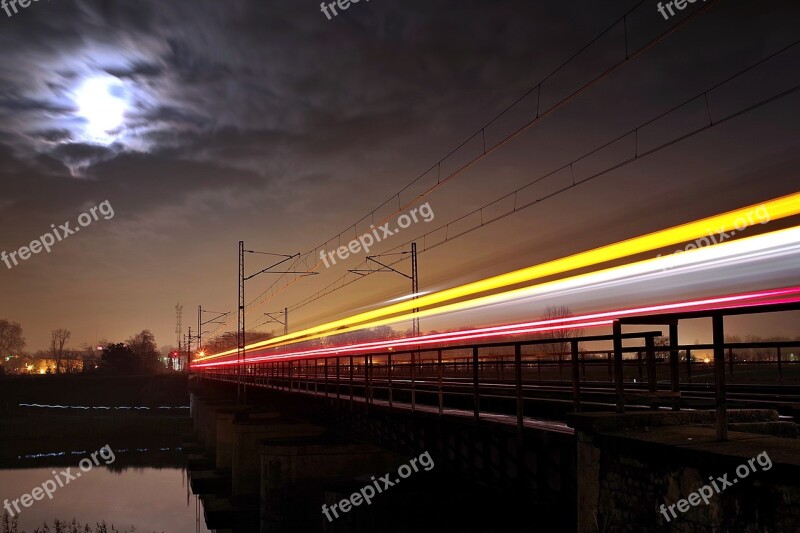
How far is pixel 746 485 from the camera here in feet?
20.4

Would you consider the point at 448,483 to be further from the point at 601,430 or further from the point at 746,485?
the point at 746,485

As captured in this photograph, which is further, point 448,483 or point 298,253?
point 298,253

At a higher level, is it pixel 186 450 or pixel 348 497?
pixel 348 497

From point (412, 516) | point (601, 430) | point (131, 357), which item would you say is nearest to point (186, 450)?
point (412, 516)

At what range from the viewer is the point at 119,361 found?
13050cm

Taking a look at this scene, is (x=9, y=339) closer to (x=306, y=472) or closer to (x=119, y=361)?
(x=119, y=361)

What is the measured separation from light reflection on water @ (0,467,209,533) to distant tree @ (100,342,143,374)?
78076 millimetres

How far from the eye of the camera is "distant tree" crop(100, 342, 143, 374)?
130250 millimetres

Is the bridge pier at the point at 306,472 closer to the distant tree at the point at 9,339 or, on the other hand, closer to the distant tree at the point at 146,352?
the distant tree at the point at 146,352

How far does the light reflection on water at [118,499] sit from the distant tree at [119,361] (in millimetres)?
78076

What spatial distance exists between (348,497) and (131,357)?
408 feet

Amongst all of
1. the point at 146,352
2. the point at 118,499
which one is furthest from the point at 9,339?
the point at 118,499

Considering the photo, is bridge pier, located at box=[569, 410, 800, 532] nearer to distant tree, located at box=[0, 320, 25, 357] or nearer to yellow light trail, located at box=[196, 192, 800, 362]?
yellow light trail, located at box=[196, 192, 800, 362]

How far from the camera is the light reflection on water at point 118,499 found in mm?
37781
